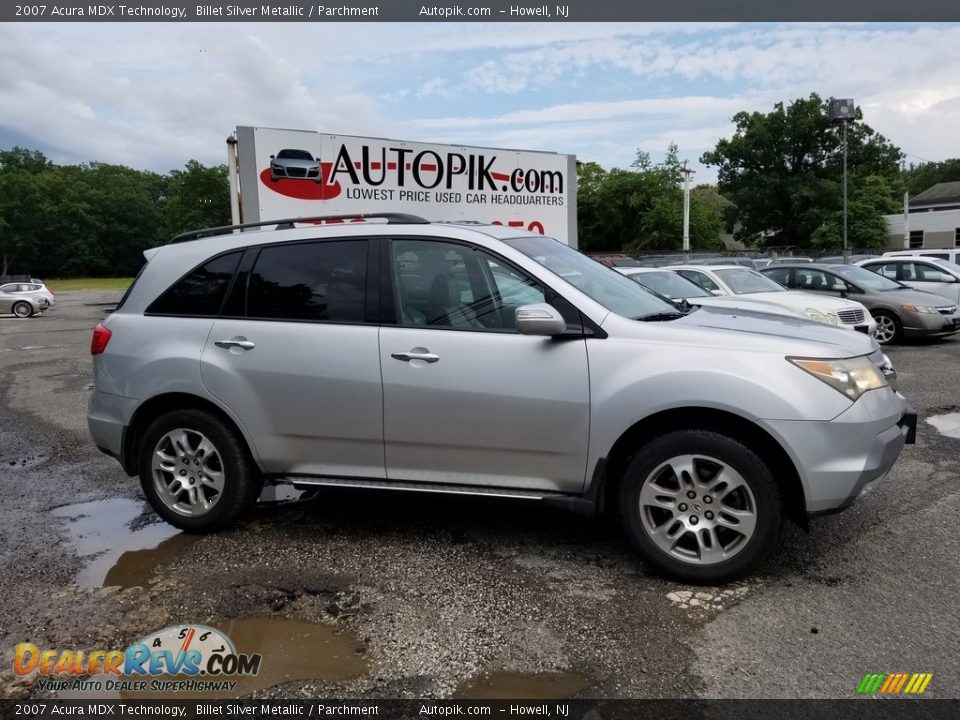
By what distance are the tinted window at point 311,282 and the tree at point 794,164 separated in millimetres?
52673

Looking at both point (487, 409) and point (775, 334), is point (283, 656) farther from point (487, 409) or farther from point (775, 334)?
point (775, 334)

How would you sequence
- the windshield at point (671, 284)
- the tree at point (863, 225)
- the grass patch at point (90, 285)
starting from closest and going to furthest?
the windshield at point (671, 284) → the tree at point (863, 225) → the grass patch at point (90, 285)

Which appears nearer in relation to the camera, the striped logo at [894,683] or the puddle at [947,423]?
the striped logo at [894,683]

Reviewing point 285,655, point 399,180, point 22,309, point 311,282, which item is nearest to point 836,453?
point 285,655

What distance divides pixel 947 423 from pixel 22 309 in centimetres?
3188

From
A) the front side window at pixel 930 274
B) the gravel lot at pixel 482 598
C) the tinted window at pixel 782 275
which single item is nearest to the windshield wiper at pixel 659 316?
the gravel lot at pixel 482 598

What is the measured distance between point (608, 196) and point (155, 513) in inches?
1690

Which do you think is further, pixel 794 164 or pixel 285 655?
pixel 794 164

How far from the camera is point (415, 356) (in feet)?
12.7

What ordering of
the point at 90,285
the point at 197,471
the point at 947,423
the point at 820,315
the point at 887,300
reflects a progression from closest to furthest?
the point at 197,471 → the point at 947,423 → the point at 820,315 → the point at 887,300 → the point at 90,285

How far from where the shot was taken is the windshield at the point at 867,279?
13.1 meters

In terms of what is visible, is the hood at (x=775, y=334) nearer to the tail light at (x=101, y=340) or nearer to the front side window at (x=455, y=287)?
the front side window at (x=455, y=287)

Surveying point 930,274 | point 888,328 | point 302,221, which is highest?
point 302,221

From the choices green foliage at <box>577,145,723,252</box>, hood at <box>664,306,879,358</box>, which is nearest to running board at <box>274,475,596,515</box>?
hood at <box>664,306,879,358</box>
